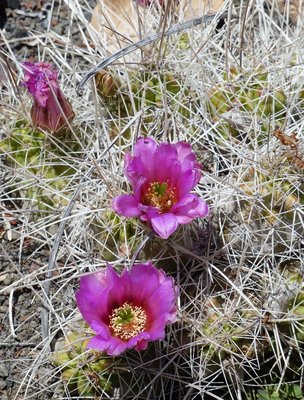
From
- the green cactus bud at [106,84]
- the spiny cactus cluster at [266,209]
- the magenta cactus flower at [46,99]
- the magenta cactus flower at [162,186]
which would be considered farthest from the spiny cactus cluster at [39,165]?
the spiny cactus cluster at [266,209]

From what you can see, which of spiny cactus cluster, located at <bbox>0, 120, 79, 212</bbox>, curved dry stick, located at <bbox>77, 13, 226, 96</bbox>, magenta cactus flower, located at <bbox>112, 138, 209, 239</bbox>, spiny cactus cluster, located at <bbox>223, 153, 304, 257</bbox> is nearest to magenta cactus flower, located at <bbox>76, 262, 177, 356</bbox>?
magenta cactus flower, located at <bbox>112, 138, 209, 239</bbox>

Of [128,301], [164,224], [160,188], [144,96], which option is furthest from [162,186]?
[144,96]

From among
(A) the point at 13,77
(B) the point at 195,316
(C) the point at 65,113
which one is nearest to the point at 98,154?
(C) the point at 65,113

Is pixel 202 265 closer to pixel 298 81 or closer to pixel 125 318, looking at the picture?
pixel 125 318

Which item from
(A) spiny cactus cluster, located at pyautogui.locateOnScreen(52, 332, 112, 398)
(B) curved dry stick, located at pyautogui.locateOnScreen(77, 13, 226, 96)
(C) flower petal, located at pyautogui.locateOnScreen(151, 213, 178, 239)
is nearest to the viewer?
(C) flower petal, located at pyautogui.locateOnScreen(151, 213, 178, 239)

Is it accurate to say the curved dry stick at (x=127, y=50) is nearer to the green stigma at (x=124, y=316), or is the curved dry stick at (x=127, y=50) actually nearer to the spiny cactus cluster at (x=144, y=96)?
the spiny cactus cluster at (x=144, y=96)

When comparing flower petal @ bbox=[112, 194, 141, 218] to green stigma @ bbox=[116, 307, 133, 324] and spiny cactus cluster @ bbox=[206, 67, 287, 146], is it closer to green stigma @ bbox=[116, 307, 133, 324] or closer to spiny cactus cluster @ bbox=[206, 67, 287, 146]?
green stigma @ bbox=[116, 307, 133, 324]
